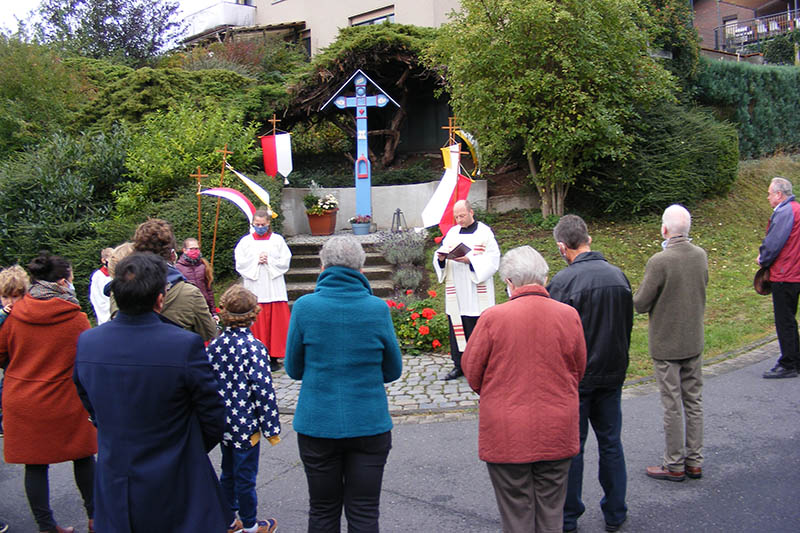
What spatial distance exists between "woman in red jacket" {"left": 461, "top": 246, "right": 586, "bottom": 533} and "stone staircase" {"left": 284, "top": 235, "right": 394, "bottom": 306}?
7.14 metres

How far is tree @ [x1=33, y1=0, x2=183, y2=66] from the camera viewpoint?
951 inches

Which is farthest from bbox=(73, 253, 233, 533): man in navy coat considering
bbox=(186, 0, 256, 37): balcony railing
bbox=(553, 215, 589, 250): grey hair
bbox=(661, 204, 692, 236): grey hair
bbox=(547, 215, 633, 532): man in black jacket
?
bbox=(186, 0, 256, 37): balcony railing

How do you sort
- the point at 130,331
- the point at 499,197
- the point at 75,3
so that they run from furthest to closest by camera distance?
the point at 75,3, the point at 499,197, the point at 130,331

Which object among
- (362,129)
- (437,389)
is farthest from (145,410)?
(362,129)

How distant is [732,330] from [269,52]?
1736 cm

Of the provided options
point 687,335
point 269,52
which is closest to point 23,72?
point 269,52

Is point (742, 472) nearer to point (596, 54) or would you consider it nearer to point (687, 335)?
point (687, 335)

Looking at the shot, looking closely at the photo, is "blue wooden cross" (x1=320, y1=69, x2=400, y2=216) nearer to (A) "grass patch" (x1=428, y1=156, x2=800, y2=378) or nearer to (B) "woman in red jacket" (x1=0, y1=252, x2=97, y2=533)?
(A) "grass patch" (x1=428, y1=156, x2=800, y2=378)

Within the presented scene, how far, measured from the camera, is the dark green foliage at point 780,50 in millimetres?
23781

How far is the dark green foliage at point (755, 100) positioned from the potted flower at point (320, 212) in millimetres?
9174

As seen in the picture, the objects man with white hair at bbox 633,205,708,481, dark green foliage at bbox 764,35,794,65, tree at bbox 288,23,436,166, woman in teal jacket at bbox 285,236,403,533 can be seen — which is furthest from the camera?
dark green foliage at bbox 764,35,794,65

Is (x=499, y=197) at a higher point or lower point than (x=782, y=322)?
higher

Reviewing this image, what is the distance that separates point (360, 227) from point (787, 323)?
332 inches

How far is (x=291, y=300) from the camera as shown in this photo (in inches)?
405
